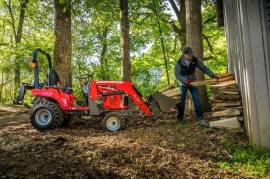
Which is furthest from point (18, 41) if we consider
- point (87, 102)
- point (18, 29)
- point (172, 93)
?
point (87, 102)

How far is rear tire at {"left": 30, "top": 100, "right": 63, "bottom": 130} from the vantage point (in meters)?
9.20

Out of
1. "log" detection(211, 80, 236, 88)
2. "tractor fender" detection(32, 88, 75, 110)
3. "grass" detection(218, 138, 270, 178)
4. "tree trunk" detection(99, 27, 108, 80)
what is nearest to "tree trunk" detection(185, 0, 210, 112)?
"log" detection(211, 80, 236, 88)

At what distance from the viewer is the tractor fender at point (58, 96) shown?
9406 millimetres

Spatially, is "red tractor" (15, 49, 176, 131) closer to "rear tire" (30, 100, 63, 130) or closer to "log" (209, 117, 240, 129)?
"rear tire" (30, 100, 63, 130)

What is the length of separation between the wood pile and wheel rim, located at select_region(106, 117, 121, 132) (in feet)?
7.16

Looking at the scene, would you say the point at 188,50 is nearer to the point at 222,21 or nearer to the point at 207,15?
the point at 222,21

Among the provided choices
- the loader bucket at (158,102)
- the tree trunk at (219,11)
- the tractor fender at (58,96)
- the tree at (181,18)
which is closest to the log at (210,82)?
the loader bucket at (158,102)

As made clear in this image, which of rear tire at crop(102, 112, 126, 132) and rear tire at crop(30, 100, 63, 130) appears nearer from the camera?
rear tire at crop(102, 112, 126, 132)

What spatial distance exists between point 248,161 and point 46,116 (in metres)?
5.03

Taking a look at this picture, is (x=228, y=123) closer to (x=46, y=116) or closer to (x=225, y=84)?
(x=225, y=84)

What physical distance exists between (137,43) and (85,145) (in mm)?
18291

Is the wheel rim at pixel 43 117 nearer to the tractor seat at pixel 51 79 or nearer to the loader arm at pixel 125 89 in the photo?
the tractor seat at pixel 51 79

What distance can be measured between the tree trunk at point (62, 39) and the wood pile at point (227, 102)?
17.8 feet

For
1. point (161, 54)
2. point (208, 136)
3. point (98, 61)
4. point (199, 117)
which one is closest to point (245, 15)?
point (208, 136)
